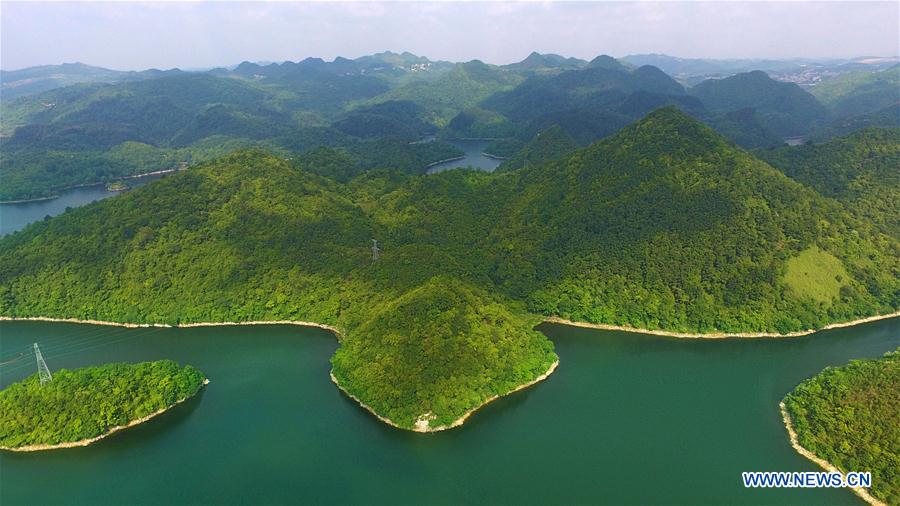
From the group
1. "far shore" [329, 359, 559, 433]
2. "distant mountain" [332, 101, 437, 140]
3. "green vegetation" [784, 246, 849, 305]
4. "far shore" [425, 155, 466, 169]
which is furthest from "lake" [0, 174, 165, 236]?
"green vegetation" [784, 246, 849, 305]

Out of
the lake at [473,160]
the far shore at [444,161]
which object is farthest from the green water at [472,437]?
the far shore at [444,161]

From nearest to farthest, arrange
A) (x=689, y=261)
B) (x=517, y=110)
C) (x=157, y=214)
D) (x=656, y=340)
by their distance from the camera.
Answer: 1. (x=656, y=340)
2. (x=689, y=261)
3. (x=157, y=214)
4. (x=517, y=110)

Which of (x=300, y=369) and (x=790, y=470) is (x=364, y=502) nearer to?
(x=300, y=369)

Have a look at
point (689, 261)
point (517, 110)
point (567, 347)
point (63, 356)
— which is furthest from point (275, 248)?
point (517, 110)

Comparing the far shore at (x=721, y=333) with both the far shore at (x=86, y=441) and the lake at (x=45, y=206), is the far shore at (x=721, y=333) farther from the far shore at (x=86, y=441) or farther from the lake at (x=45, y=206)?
the lake at (x=45, y=206)

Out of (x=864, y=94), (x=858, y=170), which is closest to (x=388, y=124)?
(x=858, y=170)

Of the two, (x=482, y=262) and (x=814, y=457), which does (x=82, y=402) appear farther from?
(x=814, y=457)
